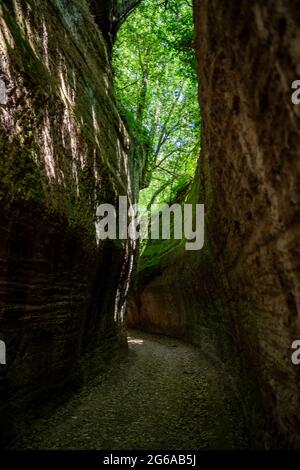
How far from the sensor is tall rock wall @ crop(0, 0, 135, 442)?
5.32 metres

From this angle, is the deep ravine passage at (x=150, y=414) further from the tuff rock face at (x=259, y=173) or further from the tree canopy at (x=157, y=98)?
the tree canopy at (x=157, y=98)

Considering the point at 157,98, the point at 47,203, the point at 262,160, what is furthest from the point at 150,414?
the point at 157,98

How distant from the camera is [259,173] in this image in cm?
328

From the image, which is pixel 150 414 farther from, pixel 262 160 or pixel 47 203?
pixel 262 160

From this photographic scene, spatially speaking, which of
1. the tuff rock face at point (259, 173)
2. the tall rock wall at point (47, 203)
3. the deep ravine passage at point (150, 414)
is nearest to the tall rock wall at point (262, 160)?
the tuff rock face at point (259, 173)

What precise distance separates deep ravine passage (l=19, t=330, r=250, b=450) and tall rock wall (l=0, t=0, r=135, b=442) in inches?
22.0

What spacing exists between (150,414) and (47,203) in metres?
4.45

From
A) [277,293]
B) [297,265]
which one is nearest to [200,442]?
[277,293]

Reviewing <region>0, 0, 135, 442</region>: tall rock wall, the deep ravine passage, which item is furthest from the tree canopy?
the deep ravine passage

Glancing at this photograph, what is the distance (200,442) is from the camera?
220 inches

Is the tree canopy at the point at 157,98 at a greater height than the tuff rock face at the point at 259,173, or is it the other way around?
the tree canopy at the point at 157,98

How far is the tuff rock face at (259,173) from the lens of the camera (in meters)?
2.63

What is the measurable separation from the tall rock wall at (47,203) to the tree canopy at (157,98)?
8891 mm
